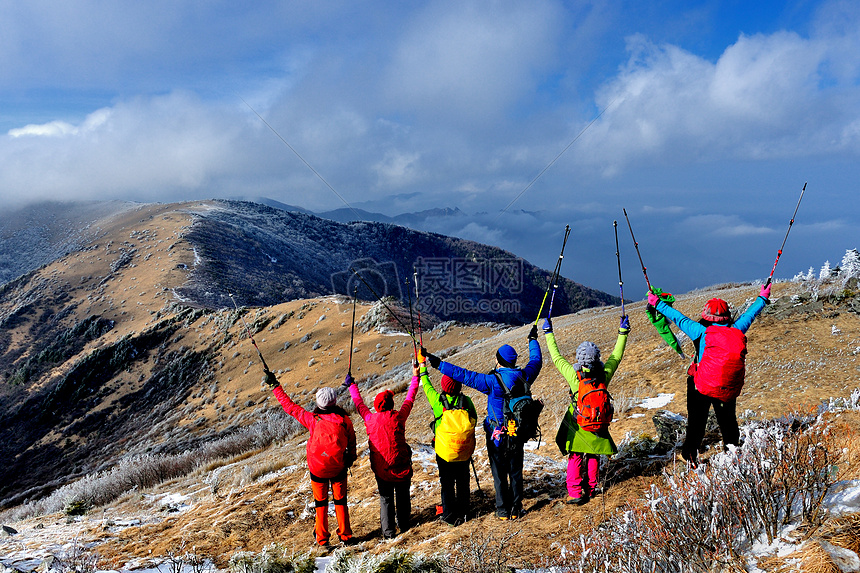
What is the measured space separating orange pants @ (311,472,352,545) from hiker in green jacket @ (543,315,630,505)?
2402mm

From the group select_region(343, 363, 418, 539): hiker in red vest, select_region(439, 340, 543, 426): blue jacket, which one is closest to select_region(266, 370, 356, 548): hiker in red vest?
select_region(343, 363, 418, 539): hiker in red vest

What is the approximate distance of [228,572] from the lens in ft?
15.6

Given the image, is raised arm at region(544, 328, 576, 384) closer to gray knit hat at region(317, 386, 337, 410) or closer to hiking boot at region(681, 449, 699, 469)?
hiking boot at region(681, 449, 699, 469)

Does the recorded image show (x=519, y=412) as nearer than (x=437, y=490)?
Yes

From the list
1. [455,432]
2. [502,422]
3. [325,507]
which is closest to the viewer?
[502,422]

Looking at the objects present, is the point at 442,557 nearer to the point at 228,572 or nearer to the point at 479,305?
the point at 228,572

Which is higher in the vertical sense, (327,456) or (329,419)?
(329,419)

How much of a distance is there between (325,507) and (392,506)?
0.73 metres

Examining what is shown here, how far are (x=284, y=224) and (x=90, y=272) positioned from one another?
35927mm

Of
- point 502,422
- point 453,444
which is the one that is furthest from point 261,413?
point 502,422

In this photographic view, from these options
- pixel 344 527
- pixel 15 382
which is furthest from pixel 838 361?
pixel 15 382

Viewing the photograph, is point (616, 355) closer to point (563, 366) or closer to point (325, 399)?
point (563, 366)

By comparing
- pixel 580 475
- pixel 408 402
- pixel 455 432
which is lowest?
pixel 580 475

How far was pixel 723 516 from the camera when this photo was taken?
9.92 feet
